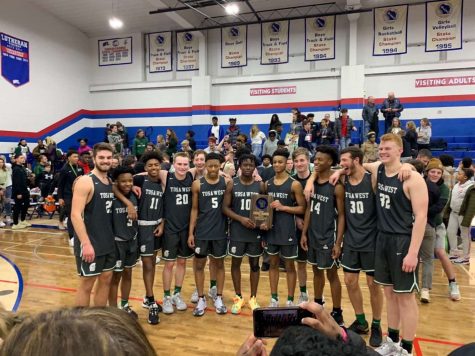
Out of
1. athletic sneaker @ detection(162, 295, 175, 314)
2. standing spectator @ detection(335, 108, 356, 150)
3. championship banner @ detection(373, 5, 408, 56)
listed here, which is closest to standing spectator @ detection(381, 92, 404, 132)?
standing spectator @ detection(335, 108, 356, 150)

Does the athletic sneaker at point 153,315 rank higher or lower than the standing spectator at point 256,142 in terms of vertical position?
lower

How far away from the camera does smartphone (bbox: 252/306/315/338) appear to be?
1.39 m

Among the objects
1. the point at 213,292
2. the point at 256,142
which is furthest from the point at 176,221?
the point at 256,142

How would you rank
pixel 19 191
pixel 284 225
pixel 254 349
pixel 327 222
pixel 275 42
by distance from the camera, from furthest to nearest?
pixel 275 42 < pixel 19 191 < pixel 284 225 < pixel 327 222 < pixel 254 349

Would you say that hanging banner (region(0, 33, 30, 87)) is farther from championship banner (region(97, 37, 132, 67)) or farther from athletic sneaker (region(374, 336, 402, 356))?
athletic sneaker (region(374, 336, 402, 356))

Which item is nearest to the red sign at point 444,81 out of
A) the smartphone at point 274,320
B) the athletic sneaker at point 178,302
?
the athletic sneaker at point 178,302

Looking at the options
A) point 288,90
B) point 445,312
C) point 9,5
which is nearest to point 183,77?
point 288,90

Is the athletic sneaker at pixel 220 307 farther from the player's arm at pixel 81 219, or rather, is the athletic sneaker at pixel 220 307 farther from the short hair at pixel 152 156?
the short hair at pixel 152 156

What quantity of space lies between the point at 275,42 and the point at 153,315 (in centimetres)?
1455

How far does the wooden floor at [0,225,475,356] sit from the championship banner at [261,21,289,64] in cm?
1164

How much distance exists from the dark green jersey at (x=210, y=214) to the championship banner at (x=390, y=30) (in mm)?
13218

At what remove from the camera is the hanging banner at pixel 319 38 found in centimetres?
1590

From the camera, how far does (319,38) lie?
16094mm

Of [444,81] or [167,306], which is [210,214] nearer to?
[167,306]
